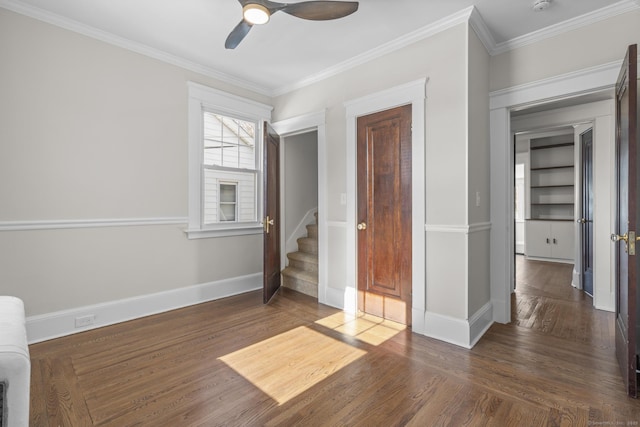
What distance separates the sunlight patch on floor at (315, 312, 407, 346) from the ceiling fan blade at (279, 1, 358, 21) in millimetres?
2459

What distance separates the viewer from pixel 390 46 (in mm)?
3051

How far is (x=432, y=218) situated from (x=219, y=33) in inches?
101

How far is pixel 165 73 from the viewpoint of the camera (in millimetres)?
3359

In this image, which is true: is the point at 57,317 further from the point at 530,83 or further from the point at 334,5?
the point at 530,83

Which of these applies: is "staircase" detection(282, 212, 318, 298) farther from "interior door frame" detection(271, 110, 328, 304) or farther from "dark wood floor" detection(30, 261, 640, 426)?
"dark wood floor" detection(30, 261, 640, 426)

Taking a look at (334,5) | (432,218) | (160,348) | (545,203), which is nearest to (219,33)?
(334,5)

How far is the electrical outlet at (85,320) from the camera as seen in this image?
9.25 feet

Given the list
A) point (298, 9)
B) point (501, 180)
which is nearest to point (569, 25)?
point (501, 180)

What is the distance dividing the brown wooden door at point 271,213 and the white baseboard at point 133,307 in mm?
442

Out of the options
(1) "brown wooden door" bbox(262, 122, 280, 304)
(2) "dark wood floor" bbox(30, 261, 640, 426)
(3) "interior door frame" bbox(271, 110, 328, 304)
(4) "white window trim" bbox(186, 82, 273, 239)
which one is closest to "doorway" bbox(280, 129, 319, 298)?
(1) "brown wooden door" bbox(262, 122, 280, 304)

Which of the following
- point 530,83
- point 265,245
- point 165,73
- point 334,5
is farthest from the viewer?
point 265,245

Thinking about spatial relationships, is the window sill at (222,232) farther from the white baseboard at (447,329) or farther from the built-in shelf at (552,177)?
the built-in shelf at (552,177)

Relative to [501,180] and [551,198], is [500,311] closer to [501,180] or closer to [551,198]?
[501,180]

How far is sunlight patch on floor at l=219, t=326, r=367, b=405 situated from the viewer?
200cm
